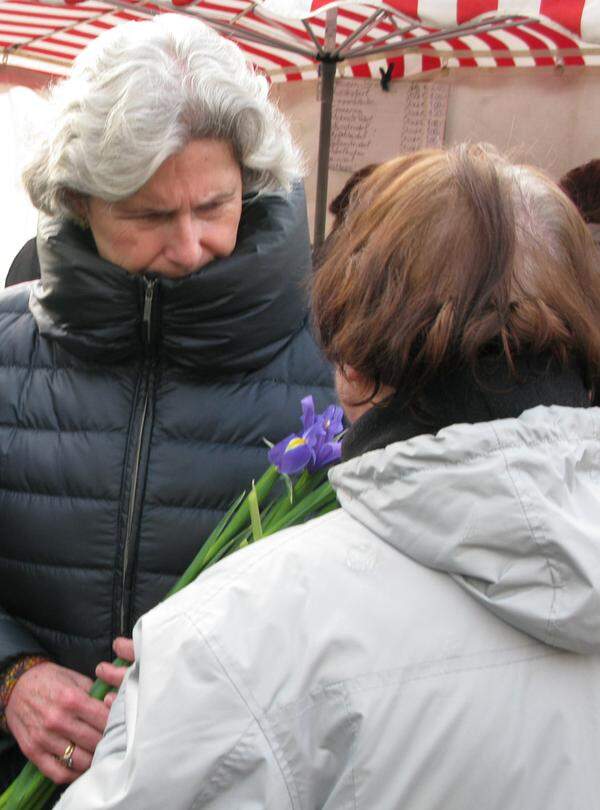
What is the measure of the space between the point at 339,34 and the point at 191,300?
3.51 meters

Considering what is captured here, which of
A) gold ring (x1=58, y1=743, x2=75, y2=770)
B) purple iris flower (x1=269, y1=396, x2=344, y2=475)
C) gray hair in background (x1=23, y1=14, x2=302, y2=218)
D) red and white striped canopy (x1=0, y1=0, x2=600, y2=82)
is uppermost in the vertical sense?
red and white striped canopy (x1=0, y1=0, x2=600, y2=82)

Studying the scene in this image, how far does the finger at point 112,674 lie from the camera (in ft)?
4.30

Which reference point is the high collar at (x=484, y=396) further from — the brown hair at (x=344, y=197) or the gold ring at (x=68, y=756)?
the gold ring at (x=68, y=756)

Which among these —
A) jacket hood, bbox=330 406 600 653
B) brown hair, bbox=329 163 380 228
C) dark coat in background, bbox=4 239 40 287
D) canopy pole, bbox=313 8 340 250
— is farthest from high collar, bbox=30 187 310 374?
canopy pole, bbox=313 8 340 250

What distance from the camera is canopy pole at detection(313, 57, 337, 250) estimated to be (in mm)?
4406

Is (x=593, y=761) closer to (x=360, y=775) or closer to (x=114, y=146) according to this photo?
(x=360, y=775)

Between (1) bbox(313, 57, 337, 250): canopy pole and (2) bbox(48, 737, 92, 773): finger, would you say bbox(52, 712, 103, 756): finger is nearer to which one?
(2) bbox(48, 737, 92, 773): finger

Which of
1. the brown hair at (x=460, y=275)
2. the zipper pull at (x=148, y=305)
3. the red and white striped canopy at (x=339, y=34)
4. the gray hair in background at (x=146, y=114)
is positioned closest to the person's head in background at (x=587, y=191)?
the red and white striped canopy at (x=339, y=34)

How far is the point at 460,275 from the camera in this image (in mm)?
879

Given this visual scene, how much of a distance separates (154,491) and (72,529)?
16 cm

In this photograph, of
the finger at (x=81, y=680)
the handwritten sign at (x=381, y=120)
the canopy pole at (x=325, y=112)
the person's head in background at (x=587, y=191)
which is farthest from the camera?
the handwritten sign at (x=381, y=120)

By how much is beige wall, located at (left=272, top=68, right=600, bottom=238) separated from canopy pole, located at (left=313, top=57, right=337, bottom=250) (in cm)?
64

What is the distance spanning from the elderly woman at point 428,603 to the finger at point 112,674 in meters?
0.40

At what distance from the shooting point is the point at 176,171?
156 cm
